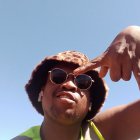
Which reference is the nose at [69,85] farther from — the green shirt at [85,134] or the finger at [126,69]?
the finger at [126,69]

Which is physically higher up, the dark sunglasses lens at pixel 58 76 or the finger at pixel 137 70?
the finger at pixel 137 70

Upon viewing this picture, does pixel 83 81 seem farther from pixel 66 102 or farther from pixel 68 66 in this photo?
pixel 66 102

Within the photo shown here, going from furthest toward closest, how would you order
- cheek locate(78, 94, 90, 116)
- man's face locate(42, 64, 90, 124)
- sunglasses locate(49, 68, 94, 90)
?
sunglasses locate(49, 68, 94, 90)
cheek locate(78, 94, 90, 116)
man's face locate(42, 64, 90, 124)

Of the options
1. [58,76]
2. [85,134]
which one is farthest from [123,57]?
[85,134]

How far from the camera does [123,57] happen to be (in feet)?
8.36

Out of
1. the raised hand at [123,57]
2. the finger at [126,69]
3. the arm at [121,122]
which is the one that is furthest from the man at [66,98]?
the finger at [126,69]

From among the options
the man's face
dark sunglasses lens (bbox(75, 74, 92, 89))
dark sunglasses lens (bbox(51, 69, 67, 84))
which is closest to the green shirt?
the man's face

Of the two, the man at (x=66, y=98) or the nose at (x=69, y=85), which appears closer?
the man at (x=66, y=98)

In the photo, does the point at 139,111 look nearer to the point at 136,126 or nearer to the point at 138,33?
the point at 136,126

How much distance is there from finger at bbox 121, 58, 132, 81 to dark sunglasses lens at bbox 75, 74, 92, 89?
77.7 inches

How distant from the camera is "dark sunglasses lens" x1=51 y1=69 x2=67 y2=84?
14.8 ft

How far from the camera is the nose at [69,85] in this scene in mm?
4417

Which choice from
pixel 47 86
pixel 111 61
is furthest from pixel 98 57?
pixel 47 86

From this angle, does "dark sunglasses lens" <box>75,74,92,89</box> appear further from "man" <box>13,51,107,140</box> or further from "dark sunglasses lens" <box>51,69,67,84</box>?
"dark sunglasses lens" <box>51,69,67,84</box>
